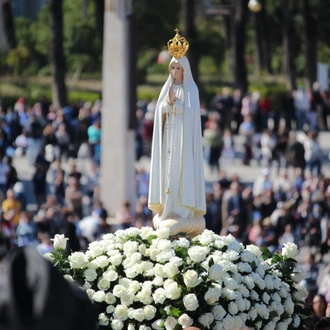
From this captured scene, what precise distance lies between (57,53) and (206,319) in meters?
29.3

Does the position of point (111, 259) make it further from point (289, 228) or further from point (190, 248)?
point (289, 228)

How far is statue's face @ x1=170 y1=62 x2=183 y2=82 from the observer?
334 inches

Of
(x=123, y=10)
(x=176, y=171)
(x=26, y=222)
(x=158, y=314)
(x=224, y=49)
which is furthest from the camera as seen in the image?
(x=224, y=49)

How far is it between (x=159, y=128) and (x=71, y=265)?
55.0 inches

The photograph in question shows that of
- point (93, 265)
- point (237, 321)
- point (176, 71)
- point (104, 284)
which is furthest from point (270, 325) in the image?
point (176, 71)

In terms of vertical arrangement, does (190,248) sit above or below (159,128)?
below

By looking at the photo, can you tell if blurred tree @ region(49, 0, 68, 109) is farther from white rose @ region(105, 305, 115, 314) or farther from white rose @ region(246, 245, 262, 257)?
white rose @ region(105, 305, 115, 314)

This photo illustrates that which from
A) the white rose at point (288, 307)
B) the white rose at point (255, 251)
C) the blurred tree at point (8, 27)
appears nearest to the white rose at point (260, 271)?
the white rose at point (255, 251)

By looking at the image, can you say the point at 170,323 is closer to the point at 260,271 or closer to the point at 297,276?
the point at 260,271

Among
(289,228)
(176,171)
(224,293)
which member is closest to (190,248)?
(224,293)

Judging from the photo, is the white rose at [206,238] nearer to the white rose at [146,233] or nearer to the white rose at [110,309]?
the white rose at [146,233]

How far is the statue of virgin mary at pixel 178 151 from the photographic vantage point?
8.44 meters

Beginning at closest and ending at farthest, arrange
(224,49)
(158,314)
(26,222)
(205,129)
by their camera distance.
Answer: (158,314) < (26,222) < (205,129) < (224,49)

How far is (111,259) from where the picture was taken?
770 cm
